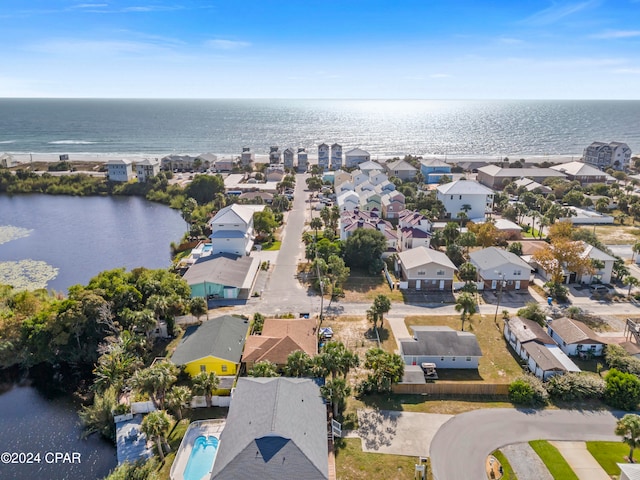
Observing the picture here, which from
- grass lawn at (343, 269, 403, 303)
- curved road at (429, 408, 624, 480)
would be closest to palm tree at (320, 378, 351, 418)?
curved road at (429, 408, 624, 480)

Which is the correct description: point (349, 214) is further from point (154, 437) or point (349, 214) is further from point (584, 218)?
point (154, 437)

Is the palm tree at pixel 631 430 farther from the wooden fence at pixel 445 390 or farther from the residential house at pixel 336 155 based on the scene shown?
the residential house at pixel 336 155

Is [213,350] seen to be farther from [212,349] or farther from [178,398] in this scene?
[178,398]

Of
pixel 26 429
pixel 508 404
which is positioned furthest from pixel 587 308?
pixel 26 429

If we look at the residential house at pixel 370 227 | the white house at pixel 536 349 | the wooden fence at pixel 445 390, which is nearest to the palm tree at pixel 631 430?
the wooden fence at pixel 445 390

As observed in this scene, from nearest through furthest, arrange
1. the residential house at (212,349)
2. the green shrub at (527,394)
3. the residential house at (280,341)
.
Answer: the green shrub at (527,394) < the residential house at (212,349) < the residential house at (280,341)

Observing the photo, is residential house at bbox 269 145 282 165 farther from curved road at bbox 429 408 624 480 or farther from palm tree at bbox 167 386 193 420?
curved road at bbox 429 408 624 480
